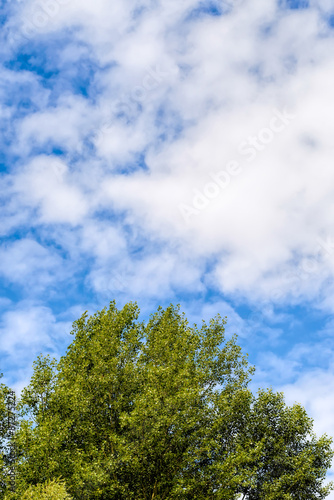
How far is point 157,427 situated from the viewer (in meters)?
29.4

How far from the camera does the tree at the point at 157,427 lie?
29.5 m

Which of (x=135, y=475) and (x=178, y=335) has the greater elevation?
(x=178, y=335)

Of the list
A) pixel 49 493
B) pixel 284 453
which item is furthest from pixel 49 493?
pixel 284 453

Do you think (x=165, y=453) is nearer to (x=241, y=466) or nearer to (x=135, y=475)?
(x=135, y=475)

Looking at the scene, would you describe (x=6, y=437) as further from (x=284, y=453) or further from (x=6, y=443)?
(x=284, y=453)

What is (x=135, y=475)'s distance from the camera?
3092cm

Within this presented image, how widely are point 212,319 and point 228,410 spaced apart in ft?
28.6

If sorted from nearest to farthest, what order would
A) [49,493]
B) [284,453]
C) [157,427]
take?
[49,493] < [157,427] < [284,453]

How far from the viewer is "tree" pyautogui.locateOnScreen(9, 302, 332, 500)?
2945 cm

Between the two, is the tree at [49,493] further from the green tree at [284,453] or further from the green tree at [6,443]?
the green tree at [284,453]

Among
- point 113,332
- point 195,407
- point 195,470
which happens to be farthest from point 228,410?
point 113,332

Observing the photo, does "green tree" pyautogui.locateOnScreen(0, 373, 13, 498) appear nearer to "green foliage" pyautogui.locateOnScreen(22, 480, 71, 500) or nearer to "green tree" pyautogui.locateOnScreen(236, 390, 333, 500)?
"green foliage" pyautogui.locateOnScreen(22, 480, 71, 500)

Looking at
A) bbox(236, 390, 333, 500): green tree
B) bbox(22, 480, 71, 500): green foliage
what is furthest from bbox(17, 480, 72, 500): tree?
bbox(236, 390, 333, 500): green tree

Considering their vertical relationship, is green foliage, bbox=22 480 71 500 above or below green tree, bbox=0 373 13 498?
below
